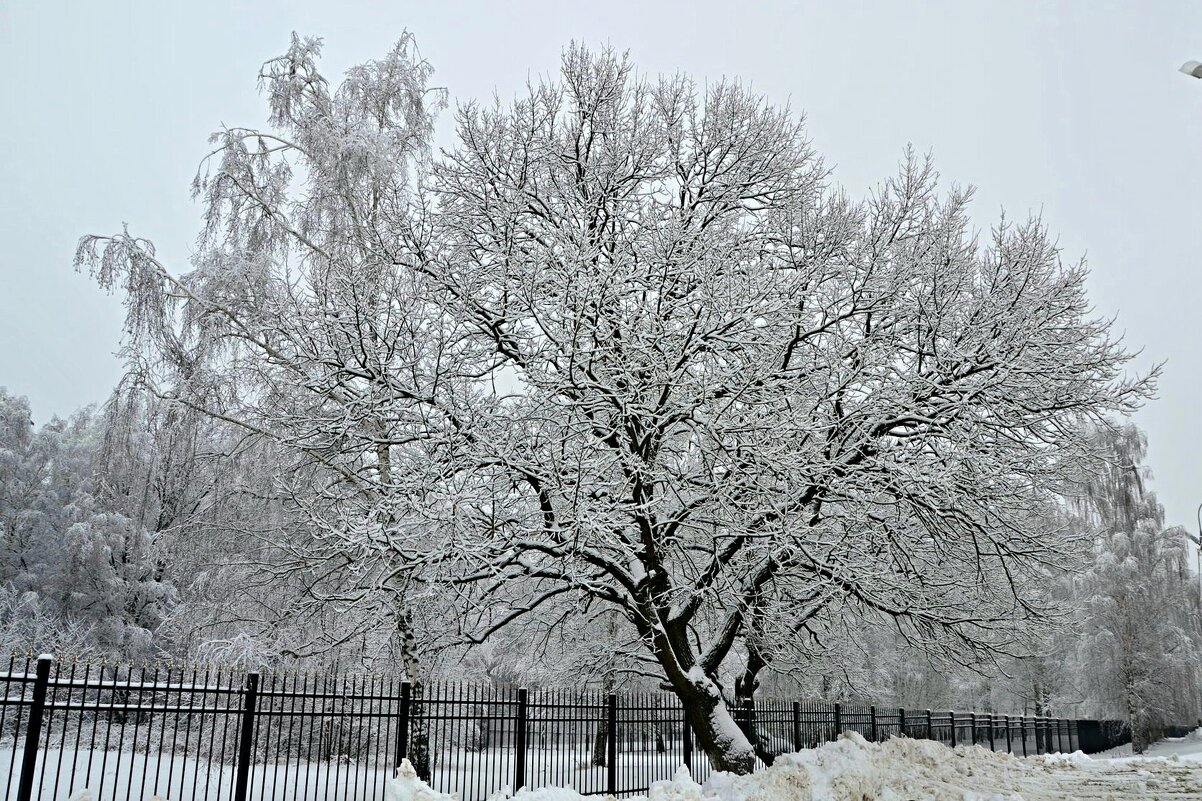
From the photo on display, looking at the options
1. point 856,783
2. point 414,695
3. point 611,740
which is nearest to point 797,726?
point 611,740

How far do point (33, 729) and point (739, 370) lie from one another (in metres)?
8.04

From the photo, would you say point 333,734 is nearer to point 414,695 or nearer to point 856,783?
point 414,695

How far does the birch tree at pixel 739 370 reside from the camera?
32.4 ft

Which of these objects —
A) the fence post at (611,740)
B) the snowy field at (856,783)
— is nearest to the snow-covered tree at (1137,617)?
the snowy field at (856,783)

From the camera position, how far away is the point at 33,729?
23.5ft

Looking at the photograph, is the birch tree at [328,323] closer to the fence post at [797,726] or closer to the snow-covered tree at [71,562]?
the fence post at [797,726]

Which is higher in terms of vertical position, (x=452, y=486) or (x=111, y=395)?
(x=111, y=395)

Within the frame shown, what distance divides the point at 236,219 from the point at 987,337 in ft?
41.8

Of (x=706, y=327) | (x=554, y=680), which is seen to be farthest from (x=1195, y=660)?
(x=706, y=327)

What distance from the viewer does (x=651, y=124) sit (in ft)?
41.2

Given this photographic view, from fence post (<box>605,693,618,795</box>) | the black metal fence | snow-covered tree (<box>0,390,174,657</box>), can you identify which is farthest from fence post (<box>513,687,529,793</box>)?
snow-covered tree (<box>0,390,174,657</box>)

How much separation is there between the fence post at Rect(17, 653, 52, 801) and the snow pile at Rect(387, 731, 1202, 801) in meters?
3.03

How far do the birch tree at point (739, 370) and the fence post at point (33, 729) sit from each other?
13.9 feet

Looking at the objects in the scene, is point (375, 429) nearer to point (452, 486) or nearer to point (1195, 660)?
point (452, 486)
